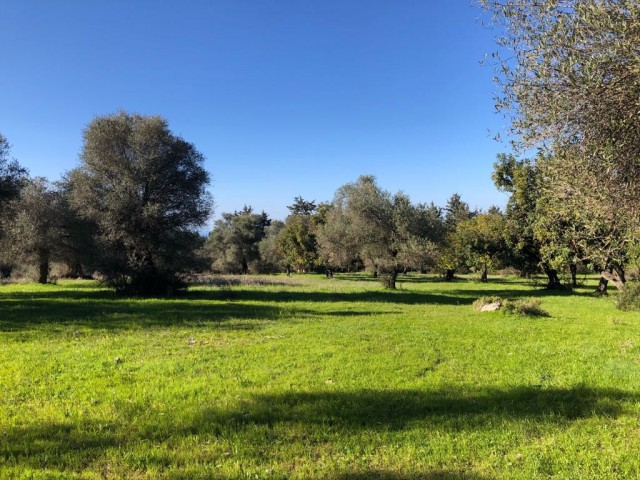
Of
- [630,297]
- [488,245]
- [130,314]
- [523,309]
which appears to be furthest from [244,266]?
[523,309]

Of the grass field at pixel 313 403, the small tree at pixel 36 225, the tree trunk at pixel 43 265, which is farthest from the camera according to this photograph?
the tree trunk at pixel 43 265

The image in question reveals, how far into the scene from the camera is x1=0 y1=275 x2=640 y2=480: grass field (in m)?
5.14

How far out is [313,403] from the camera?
23.4ft

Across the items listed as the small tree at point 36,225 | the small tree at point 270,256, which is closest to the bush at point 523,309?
the small tree at point 36,225

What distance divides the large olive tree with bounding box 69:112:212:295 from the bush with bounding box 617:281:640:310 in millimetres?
25882

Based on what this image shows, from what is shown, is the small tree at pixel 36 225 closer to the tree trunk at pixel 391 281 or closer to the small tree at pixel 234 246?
the tree trunk at pixel 391 281

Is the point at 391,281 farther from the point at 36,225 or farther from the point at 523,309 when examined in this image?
the point at 36,225

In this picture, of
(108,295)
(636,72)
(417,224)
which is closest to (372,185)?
(417,224)

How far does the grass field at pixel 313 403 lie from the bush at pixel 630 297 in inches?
473

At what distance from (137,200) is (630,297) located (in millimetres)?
29610

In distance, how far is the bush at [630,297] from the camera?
2380 cm

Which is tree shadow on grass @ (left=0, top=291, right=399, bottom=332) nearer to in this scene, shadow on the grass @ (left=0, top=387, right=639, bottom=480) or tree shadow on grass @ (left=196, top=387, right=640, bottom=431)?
tree shadow on grass @ (left=196, top=387, right=640, bottom=431)

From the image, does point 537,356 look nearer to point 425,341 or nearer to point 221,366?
point 425,341

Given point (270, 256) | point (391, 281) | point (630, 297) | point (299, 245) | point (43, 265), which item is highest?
point (299, 245)
